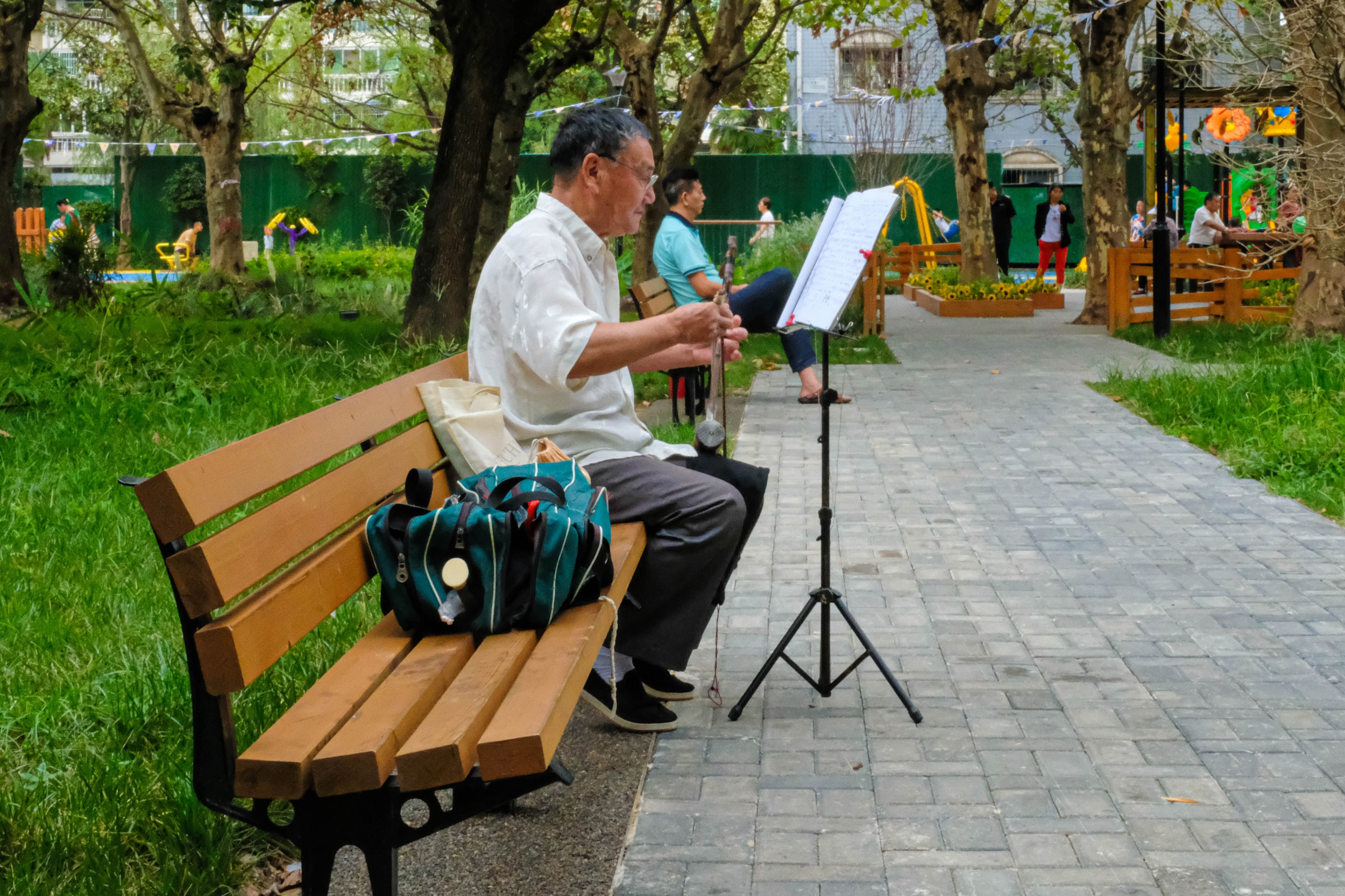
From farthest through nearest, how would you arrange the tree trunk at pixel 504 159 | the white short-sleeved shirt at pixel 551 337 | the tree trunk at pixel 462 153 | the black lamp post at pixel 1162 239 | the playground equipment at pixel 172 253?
the playground equipment at pixel 172 253
the black lamp post at pixel 1162 239
the tree trunk at pixel 504 159
the tree trunk at pixel 462 153
the white short-sleeved shirt at pixel 551 337

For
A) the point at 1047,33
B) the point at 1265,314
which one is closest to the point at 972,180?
the point at 1047,33

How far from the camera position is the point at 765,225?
1217 inches

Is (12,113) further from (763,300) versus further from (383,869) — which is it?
(383,869)

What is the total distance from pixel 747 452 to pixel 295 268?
49.4 feet

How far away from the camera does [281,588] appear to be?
112 inches

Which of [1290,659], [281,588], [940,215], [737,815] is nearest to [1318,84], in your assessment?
[1290,659]

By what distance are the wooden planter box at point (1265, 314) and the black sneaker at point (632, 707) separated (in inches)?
520

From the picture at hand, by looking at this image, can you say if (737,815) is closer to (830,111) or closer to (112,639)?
(112,639)

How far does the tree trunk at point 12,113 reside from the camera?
1434 centimetres

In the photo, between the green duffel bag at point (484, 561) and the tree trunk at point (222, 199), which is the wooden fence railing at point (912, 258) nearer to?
the tree trunk at point (222, 199)

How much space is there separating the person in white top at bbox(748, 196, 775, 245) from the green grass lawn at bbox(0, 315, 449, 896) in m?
18.3

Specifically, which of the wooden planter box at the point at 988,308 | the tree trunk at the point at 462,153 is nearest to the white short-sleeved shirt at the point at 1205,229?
the wooden planter box at the point at 988,308

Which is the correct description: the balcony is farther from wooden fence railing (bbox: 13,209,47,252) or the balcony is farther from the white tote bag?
the white tote bag

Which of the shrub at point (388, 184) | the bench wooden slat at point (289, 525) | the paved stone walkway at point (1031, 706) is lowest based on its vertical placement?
the paved stone walkway at point (1031, 706)
